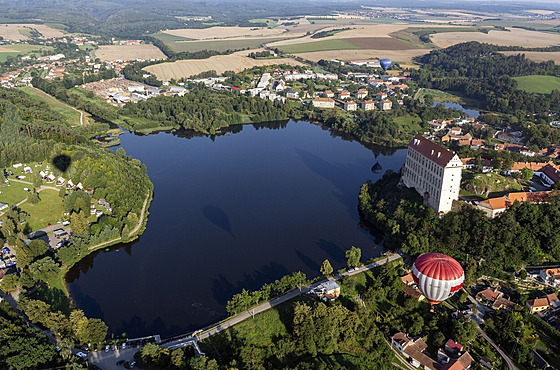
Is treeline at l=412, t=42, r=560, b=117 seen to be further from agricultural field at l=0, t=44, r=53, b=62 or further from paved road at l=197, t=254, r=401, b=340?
agricultural field at l=0, t=44, r=53, b=62

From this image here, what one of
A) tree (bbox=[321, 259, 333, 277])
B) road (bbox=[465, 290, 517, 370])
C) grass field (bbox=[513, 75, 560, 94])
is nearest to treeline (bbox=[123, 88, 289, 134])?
tree (bbox=[321, 259, 333, 277])

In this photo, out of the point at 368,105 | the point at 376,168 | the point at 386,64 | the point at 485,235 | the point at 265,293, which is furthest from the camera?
the point at 386,64

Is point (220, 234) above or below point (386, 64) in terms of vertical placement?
below

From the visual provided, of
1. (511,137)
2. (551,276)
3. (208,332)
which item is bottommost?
(208,332)

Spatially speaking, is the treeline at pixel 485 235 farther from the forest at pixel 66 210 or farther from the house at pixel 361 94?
the house at pixel 361 94

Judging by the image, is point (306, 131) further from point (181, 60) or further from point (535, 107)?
point (181, 60)

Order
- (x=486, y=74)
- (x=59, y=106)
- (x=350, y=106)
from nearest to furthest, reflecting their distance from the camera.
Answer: (x=59, y=106) → (x=350, y=106) → (x=486, y=74)

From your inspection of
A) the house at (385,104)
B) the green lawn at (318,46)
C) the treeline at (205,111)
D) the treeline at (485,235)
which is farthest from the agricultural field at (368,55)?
the treeline at (485,235)

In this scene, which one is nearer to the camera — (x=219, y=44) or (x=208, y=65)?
(x=208, y=65)

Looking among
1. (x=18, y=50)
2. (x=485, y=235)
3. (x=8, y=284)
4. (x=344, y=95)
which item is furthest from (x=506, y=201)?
(x=18, y=50)

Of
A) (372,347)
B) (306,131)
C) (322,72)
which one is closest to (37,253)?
(372,347)

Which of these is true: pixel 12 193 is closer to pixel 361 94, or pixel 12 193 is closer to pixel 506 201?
pixel 506 201
